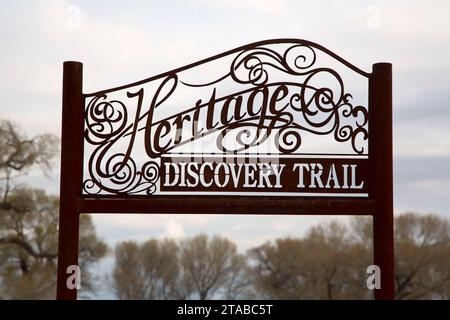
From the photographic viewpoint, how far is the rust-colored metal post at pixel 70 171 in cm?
786

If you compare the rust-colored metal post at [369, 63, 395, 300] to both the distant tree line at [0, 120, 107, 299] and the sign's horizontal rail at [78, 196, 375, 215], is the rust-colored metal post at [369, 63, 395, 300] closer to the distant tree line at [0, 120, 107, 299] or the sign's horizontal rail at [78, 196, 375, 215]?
the sign's horizontal rail at [78, 196, 375, 215]

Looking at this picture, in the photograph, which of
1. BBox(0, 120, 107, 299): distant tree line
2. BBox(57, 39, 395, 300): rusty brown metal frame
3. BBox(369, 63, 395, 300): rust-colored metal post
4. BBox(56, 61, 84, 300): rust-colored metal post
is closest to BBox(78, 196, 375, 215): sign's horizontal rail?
BBox(57, 39, 395, 300): rusty brown metal frame

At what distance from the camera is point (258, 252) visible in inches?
1297

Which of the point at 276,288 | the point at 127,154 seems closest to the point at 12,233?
the point at 276,288

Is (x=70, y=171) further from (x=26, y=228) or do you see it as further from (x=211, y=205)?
(x=26, y=228)

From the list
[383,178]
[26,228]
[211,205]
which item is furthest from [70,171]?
[26,228]

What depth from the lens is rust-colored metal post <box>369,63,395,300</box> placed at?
7949mm

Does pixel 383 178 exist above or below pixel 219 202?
above

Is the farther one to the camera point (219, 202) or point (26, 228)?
point (26, 228)

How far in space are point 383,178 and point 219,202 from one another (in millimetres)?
1552

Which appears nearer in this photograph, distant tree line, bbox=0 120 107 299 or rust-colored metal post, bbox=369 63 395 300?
rust-colored metal post, bbox=369 63 395 300

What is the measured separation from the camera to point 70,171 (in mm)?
7895

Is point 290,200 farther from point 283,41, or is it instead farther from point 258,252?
point 258,252

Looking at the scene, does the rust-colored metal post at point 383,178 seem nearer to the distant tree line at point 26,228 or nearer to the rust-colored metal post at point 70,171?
the rust-colored metal post at point 70,171
